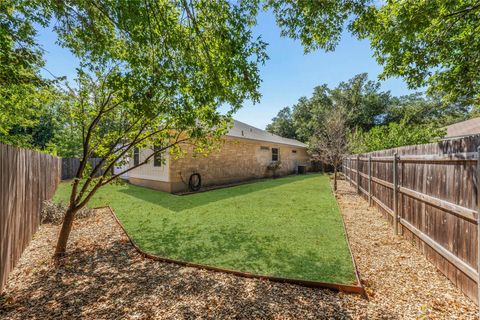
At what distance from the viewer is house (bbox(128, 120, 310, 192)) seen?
10.6 metres

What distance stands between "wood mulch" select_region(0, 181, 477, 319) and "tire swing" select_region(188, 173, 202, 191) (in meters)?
6.69

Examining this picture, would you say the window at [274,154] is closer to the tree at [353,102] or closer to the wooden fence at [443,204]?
the tree at [353,102]

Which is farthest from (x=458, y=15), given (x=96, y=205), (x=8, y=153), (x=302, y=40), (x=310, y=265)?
(x=96, y=205)

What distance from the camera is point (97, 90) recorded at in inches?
157

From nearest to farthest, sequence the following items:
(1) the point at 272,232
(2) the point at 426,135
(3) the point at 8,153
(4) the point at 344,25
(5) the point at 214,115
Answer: (3) the point at 8,153 → (5) the point at 214,115 → (4) the point at 344,25 → (1) the point at 272,232 → (2) the point at 426,135

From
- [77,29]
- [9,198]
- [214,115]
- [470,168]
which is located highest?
[77,29]

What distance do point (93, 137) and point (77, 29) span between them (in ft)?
6.65

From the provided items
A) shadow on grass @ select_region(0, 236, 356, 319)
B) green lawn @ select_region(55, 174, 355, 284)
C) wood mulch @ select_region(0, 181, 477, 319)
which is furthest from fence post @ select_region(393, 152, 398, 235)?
shadow on grass @ select_region(0, 236, 356, 319)

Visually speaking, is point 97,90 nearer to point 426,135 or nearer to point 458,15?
point 458,15

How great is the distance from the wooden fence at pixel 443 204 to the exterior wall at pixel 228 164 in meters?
6.13

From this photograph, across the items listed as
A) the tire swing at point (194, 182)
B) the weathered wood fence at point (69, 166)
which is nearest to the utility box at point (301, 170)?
the tire swing at point (194, 182)

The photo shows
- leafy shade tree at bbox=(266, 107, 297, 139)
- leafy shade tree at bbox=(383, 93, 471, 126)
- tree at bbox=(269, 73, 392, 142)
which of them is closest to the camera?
leafy shade tree at bbox=(383, 93, 471, 126)

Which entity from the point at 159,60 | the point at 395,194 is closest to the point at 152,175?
the point at 159,60

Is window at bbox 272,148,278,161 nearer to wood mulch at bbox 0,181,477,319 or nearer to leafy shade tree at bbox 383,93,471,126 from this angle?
wood mulch at bbox 0,181,477,319
